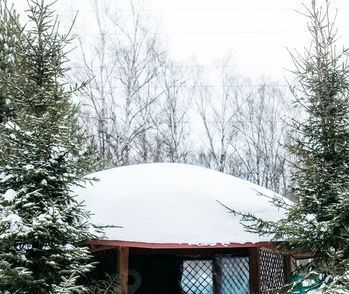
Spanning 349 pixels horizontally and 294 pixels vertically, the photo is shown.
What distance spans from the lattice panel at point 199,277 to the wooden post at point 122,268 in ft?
3.86

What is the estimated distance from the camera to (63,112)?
5086mm

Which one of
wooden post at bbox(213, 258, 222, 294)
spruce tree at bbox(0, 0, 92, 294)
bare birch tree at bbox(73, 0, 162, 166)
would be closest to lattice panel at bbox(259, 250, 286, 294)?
wooden post at bbox(213, 258, 222, 294)

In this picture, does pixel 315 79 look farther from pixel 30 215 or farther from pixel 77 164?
pixel 30 215

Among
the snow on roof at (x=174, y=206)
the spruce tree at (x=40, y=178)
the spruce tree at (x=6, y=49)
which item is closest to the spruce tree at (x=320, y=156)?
the snow on roof at (x=174, y=206)

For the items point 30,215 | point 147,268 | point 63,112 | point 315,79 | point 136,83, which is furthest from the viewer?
point 136,83

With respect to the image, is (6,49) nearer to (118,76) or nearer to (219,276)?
(219,276)

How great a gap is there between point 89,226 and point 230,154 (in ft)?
69.1

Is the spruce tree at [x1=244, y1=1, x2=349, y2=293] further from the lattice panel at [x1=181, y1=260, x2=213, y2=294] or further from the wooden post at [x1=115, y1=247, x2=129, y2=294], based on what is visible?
the wooden post at [x1=115, y1=247, x2=129, y2=294]

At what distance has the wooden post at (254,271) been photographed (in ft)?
20.4

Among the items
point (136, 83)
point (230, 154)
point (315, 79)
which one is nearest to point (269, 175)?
point (230, 154)

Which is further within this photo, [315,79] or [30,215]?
[315,79]

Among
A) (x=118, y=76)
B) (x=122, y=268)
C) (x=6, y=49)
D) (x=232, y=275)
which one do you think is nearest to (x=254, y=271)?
(x=232, y=275)

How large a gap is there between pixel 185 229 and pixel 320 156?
1.73 m

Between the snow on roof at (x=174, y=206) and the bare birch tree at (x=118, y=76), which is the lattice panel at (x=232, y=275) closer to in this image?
the snow on roof at (x=174, y=206)
